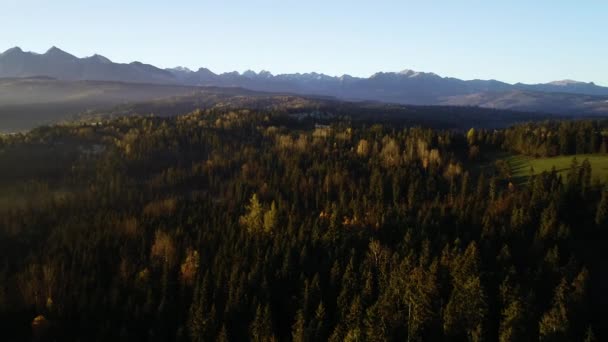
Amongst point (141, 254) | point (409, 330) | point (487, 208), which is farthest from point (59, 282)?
point (487, 208)

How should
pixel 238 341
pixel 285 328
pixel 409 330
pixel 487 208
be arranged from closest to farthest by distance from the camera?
1. pixel 409 330
2. pixel 238 341
3. pixel 285 328
4. pixel 487 208

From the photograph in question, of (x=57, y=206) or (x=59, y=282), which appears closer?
(x=59, y=282)

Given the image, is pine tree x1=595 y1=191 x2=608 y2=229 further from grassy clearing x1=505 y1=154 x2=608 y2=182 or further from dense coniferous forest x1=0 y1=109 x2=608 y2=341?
grassy clearing x1=505 y1=154 x2=608 y2=182

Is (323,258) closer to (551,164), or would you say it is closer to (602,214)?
(602,214)

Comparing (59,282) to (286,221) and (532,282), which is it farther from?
(532,282)

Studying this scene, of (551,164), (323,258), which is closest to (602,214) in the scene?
(551,164)

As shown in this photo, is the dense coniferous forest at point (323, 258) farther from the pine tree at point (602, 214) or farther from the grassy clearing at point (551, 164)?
the grassy clearing at point (551, 164)
